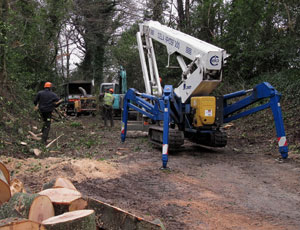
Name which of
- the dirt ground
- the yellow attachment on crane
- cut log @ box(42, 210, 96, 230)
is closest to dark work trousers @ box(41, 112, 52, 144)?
the dirt ground

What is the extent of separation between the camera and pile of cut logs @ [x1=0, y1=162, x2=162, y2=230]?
3.00 meters

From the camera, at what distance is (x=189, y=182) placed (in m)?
6.09

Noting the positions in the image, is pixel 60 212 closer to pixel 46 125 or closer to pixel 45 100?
pixel 46 125

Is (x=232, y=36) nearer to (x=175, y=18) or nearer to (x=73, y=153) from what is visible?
(x=175, y=18)

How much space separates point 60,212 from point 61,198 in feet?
0.54

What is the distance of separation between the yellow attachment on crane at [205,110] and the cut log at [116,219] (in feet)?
15.9

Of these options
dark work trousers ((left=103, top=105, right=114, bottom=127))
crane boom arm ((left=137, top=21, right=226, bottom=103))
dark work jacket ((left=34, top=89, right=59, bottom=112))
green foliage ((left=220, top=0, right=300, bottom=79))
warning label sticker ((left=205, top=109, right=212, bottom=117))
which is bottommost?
dark work trousers ((left=103, top=105, right=114, bottom=127))

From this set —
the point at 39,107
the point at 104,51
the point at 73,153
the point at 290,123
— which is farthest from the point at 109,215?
the point at 104,51

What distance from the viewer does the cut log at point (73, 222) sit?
2.96 meters

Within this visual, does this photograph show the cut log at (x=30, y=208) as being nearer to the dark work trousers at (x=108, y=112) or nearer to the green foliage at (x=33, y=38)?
the green foliage at (x=33, y=38)

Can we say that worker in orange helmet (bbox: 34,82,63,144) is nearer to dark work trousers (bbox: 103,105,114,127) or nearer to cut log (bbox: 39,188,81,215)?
dark work trousers (bbox: 103,105,114,127)

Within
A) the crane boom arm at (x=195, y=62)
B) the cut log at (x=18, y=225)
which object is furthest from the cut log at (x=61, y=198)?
the crane boom arm at (x=195, y=62)

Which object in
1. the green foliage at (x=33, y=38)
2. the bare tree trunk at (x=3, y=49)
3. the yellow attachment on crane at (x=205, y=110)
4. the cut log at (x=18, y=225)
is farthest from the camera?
the green foliage at (x=33, y=38)

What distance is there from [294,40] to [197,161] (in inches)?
296
